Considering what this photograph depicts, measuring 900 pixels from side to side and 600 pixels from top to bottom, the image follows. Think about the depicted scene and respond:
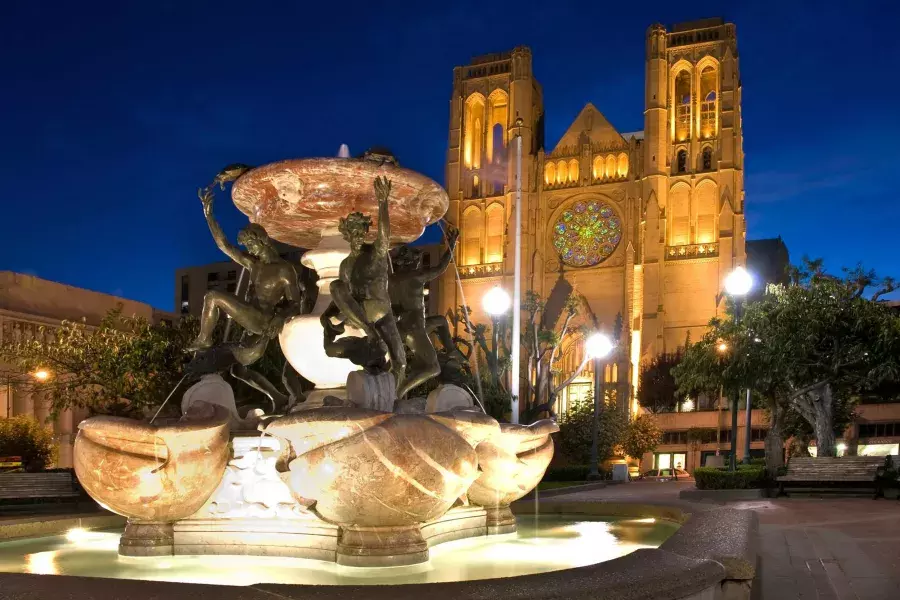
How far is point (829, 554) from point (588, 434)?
3136 centimetres

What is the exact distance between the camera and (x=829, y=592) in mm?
5938

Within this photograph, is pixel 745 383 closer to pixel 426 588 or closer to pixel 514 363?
pixel 514 363

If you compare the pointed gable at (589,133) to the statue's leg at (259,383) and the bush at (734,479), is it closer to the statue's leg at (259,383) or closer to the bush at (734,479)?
the bush at (734,479)

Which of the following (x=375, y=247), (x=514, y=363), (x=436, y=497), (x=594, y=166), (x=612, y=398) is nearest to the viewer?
(x=436, y=497)

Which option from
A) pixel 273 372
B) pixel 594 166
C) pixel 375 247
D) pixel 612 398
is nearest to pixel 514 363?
pixel 273 372

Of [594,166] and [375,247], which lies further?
[594,166]

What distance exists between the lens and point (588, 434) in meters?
38.8

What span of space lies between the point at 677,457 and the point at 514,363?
1235 inches

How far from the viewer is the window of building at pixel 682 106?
5400cm

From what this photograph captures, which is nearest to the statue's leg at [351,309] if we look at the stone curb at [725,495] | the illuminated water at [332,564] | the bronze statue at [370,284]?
the bronze statue at [370,284]

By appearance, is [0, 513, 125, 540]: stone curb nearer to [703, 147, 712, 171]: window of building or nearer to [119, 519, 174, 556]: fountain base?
[119, 519, 174, 556]: fountain base

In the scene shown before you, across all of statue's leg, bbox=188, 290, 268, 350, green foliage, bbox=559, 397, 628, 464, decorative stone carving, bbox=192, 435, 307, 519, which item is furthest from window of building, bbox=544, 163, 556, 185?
decorative stone carving, bbox=192, 435, 307, 519

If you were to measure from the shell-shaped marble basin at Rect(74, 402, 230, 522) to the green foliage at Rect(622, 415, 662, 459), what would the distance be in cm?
3609

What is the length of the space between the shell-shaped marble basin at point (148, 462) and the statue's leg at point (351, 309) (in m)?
1.30
